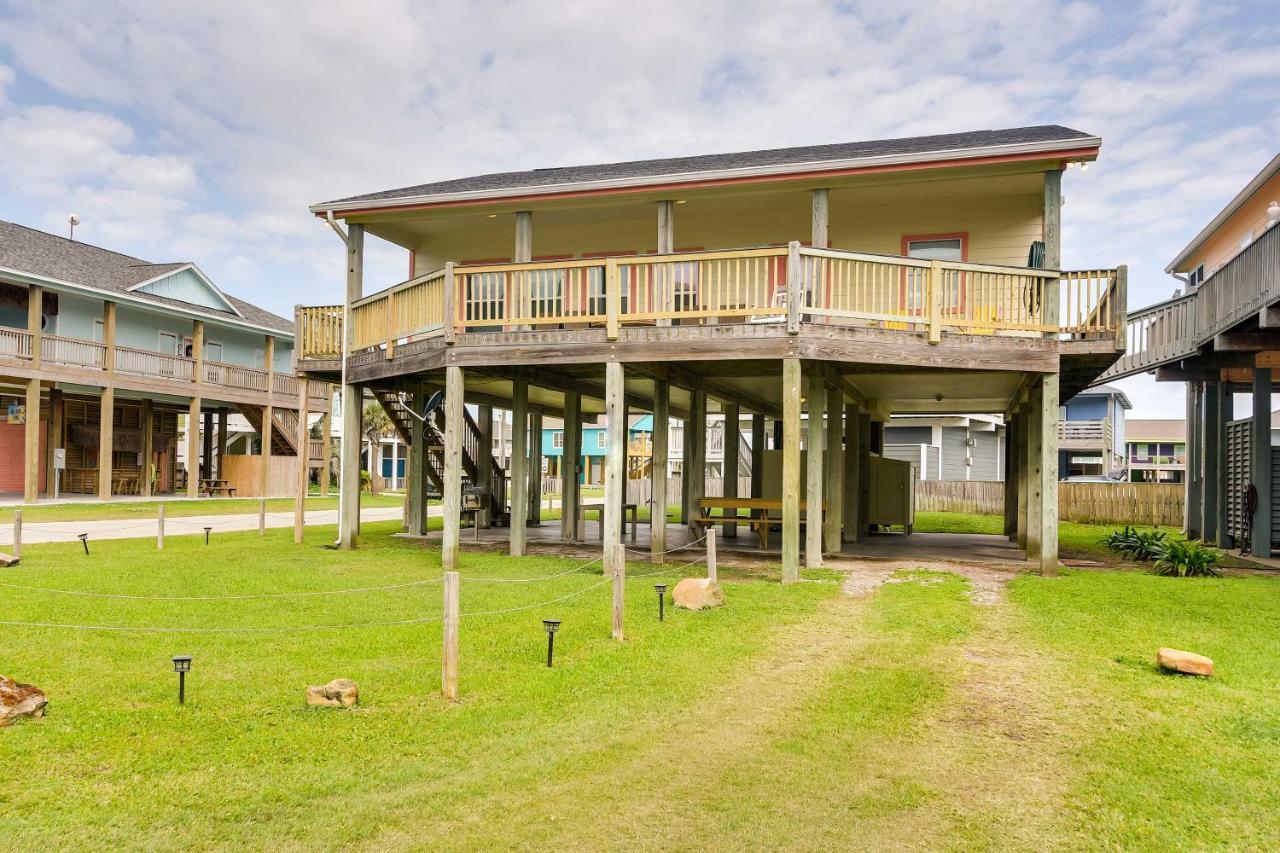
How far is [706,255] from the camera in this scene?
12.3 metres

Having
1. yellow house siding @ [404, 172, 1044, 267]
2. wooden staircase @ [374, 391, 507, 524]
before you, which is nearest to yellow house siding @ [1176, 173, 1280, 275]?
yellow house siding @ [404, 172, 1044, 267]

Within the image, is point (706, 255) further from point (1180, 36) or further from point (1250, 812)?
point (1180, 36)

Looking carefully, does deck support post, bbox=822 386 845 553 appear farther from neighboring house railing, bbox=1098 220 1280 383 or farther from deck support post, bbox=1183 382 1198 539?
deck support post, bbox=1183 382 1198 539

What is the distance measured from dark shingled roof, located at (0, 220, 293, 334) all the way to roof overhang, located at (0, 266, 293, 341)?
0.14 m

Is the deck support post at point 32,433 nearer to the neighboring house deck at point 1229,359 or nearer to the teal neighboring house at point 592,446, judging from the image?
the neighboring house deck at point 1229,359

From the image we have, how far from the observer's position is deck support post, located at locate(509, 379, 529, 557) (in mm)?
14883

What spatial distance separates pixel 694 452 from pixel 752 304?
379cm

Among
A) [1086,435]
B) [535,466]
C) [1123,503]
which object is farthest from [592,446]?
[1123,503]

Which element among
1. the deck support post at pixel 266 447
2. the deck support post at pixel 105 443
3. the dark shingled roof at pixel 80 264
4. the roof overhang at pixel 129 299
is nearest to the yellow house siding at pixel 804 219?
the roof overhang at pixel 129 299

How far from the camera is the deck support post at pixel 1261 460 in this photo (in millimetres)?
16078

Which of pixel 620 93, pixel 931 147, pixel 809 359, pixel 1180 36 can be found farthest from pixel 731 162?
pixel 620 93

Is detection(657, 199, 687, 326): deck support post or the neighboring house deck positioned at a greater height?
detection(657, 199, 687, 326): deck support post

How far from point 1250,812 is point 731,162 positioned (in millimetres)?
12477

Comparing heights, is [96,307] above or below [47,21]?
below
